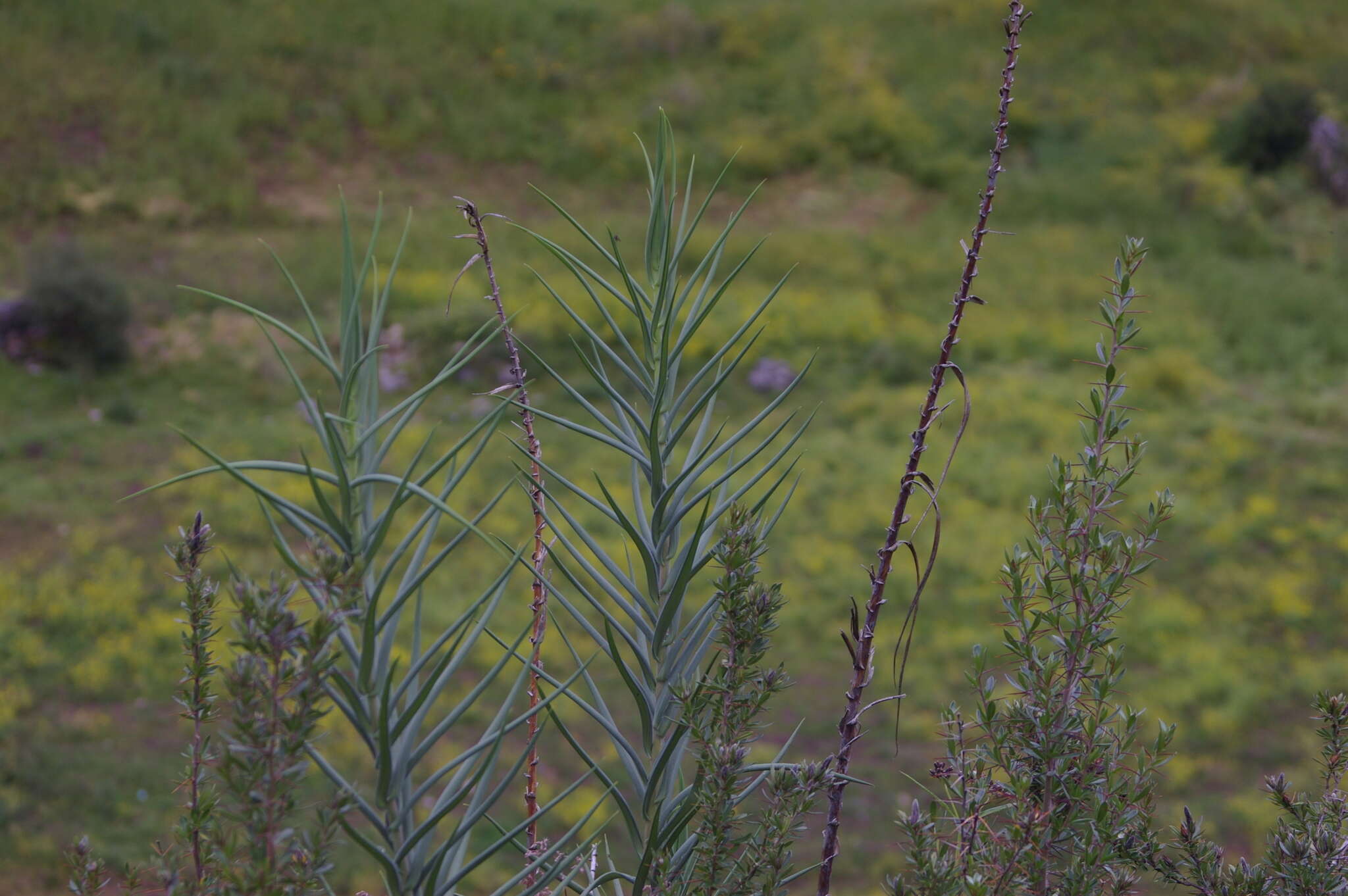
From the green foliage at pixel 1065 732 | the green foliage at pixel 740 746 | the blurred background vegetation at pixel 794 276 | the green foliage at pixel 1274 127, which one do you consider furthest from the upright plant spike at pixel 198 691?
the green foliage at pixel 1274 127

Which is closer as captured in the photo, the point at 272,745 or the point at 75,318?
the point at 272,745

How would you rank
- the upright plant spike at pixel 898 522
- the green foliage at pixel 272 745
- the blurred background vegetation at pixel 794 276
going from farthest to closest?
the blurred background vegetation at pixel 794 276 → the upright plant spike at pixel 898 522 → the green foliage at pixel 272 745

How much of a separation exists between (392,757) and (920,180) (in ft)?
66.8

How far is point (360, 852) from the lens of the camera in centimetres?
692

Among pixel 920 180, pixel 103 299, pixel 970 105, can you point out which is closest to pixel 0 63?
pixel 103 299

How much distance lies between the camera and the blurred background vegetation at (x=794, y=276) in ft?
29.6

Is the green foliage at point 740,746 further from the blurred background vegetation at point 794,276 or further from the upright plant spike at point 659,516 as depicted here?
the blurred background vegetation at point 794,276

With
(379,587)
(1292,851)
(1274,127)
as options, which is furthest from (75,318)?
(1274,127)

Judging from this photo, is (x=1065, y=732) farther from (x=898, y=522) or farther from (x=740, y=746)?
(x=740, y=746)

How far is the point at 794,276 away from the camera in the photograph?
53.7 ft

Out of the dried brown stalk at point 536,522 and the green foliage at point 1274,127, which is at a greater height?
the dried brown stalk at point 536,522

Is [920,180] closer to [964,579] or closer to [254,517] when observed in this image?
[964,579]

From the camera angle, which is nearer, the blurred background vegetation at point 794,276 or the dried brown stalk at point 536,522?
the dried brown stalk at point 536,522

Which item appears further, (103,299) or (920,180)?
(920,180)
